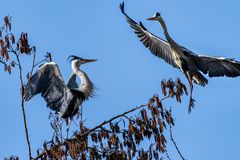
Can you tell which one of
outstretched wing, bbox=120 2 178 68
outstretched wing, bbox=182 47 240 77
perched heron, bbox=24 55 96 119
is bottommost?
perched heron, bbox=24 55 96 119

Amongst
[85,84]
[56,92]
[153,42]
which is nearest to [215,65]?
[153,42]

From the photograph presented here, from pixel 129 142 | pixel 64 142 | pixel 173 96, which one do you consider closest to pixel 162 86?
pixel 173 96

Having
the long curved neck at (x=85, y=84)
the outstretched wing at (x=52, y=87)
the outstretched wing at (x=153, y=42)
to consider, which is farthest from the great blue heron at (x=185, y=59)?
the outstretched wing at (x=52, y=87)

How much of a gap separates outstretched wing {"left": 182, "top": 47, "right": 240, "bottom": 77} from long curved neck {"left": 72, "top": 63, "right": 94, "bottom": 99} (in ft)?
6.56

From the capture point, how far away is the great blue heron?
12.0 meters

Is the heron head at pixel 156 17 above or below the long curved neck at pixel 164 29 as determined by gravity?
above

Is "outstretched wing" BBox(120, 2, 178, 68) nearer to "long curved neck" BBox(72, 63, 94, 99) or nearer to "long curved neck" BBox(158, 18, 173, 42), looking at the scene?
"long curved neck" BBox(158, 18, 173, 42)

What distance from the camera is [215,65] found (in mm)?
12211

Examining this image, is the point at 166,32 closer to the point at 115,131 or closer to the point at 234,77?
the point at 234,77

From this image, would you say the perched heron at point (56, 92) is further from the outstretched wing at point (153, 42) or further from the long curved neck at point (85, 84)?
the outstretched wing at point (153, 42)

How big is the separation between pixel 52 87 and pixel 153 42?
2921 mm

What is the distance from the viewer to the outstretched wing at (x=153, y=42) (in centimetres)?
1277

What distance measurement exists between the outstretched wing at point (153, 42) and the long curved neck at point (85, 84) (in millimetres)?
1632

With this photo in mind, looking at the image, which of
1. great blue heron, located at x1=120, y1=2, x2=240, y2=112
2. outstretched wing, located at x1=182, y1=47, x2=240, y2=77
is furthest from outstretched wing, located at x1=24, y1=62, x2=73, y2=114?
outstretched wing, located at x1=182, y1=47, x2=240, y2=77
